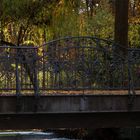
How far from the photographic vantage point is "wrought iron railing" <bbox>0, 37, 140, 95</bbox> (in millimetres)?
14039

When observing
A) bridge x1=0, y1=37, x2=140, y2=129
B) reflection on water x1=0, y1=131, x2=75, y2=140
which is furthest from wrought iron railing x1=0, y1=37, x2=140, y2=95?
reflection on water x1=0, y1=131, x2=75, y2=140

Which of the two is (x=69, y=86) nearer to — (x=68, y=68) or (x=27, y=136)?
(x=68, y=68)

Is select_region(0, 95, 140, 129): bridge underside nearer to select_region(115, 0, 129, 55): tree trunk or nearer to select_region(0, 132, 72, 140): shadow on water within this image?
select_region(115, 0, 129, 55): tree trunk

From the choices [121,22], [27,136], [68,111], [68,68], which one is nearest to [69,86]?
[68,68]

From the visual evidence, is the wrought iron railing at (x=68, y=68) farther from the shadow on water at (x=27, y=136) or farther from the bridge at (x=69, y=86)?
the shadow on water at (x=27, y=136)

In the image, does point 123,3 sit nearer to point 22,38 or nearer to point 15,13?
point 15,13

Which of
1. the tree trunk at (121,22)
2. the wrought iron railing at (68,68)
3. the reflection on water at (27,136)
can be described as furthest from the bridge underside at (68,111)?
the reflection on water at (27,136)

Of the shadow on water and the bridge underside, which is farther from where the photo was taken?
the shadow on water

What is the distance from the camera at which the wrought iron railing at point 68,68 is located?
14.0 m

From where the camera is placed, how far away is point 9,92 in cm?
1416

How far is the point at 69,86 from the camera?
47.9 feet

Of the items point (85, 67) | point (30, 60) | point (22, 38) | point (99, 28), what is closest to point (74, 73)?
point (85, 67)

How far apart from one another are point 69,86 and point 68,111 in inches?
40.0

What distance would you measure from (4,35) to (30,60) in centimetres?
1323
